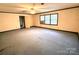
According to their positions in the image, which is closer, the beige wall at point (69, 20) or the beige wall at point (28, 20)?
the beige wall at point (69, 20)

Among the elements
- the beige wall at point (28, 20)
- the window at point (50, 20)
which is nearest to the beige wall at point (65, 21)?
the window at point (50, 20)

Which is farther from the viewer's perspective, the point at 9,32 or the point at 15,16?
the point at 15,16

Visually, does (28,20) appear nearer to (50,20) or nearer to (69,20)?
(69,20)

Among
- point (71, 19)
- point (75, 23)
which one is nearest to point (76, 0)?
point (75, 23)

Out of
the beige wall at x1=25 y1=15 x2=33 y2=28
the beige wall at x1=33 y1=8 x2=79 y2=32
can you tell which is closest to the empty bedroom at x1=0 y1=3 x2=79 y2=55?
the beige wall at x1=33 y1=8 x2=79 y2=32

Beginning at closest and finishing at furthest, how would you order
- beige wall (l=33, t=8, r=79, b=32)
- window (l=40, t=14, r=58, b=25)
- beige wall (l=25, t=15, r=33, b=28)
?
window (l=40, t=14, r=58, b=25), beige wall (l=33, t=8, r=79, b=32), beige wall (l=25, t=15, r=33, b=28)

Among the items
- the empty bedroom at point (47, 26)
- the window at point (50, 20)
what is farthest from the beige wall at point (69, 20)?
the window at point (50, 20)

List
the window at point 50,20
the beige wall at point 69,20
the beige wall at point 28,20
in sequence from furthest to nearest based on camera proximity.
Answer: the beige wall at point 28,20
the beige wall at point 69,20
the window at point 50,20

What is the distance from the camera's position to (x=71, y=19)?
374 cm

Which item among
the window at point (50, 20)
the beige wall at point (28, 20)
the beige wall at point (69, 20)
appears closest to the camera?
the window at point (50, 20)

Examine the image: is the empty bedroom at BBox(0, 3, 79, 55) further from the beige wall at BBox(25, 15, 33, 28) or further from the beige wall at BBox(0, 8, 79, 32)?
the beige wall at BBox(25, 15, 33, 28)

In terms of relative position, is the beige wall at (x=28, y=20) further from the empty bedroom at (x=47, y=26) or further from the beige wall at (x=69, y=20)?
the beige wall at (x=69, y=20)
